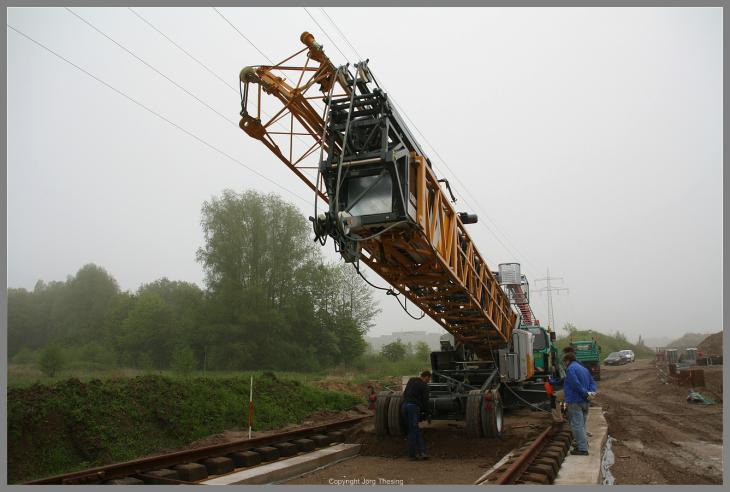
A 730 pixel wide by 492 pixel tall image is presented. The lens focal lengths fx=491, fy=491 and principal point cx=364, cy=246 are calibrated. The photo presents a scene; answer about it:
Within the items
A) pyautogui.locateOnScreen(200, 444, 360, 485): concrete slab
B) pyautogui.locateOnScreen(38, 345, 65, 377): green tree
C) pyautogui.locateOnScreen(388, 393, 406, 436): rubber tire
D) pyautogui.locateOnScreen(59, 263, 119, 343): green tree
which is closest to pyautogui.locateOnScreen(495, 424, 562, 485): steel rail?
pyautogui.locateOnScreen(388, 393, 406, 436): rubber tire

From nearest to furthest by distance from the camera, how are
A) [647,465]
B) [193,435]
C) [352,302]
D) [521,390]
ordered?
[647,465]
[193,435]
[521,390]
[352,302]

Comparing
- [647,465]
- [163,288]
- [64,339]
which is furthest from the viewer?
[163,288]

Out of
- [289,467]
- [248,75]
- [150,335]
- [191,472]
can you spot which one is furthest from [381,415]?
[150,335]

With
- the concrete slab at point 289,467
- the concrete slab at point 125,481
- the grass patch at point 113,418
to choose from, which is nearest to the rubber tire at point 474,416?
the concrete slab at point 289,467

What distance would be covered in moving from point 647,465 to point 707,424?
5953 millimetres

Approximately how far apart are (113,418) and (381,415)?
18.1ft

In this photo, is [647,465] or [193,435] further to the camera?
[193,435]

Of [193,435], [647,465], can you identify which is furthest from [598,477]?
[193,435]

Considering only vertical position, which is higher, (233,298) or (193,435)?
(233,298)

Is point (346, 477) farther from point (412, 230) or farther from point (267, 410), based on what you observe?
point (267, 410)

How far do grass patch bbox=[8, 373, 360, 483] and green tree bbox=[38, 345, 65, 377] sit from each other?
586 cm

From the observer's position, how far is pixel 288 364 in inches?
1362

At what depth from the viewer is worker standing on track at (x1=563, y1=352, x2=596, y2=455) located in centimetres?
888

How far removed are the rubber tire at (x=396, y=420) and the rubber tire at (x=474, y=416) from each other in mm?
1332
